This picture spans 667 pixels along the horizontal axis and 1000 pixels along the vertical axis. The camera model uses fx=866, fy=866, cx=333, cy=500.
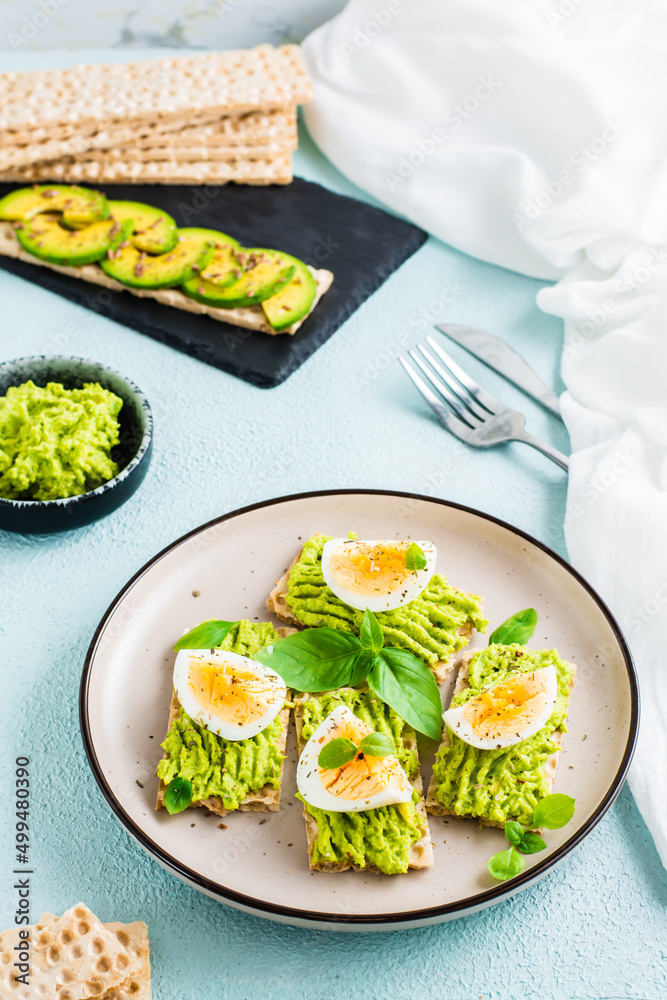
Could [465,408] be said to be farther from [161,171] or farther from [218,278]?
[161,171]

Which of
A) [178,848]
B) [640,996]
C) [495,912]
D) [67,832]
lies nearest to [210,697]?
[178,848]

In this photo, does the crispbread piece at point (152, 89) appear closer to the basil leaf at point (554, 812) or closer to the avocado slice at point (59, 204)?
the avocado slice at point (59, 204)

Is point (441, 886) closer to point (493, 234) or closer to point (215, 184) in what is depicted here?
point (493, 234)

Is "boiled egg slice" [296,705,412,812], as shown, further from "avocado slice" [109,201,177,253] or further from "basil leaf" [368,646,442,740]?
"avocado slice" [109,201,177,253]

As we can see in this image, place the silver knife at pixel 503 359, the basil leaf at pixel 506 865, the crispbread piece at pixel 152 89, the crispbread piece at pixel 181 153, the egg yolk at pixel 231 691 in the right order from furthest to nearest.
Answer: the crispbread piece at pixel 181 153, the crispbread piece at pixel 152 89, the silver knife at pixel 503 359, the egg yolk at pixel 231 691, the basil leaf at pixel 506 865

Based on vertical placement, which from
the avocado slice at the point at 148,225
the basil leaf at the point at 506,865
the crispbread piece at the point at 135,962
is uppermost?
the avocado slice at the point at 148,225

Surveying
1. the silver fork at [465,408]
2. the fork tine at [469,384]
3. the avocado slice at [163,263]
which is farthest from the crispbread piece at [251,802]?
the avocado slice at [163,263]
